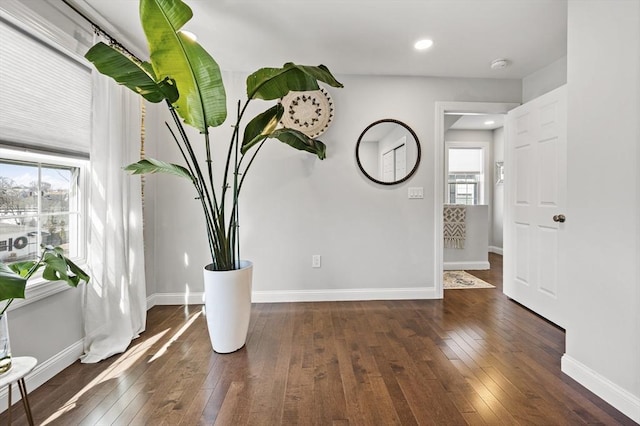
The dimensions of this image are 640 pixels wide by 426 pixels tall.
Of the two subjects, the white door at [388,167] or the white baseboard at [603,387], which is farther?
the white door at [388,167]

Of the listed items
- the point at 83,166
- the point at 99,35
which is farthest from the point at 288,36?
the point at 83,166

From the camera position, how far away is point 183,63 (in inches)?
67.2

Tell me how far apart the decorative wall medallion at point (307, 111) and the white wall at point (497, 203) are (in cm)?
433

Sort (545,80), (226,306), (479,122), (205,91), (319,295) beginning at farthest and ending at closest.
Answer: (479,122) < (319,295) < (545,80) < (226,306) < (205,91)

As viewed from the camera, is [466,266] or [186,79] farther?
[466,266]

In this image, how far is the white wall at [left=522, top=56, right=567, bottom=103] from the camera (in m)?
2.68

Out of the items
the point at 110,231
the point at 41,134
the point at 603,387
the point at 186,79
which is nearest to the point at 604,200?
the point at 603,387

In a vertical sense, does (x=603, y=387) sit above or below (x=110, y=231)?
below

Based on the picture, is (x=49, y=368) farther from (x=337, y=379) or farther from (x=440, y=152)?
(x=440, y=152)

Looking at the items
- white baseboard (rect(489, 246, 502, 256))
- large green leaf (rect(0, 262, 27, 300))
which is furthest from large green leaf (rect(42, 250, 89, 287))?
white baseboard (rect(489, 246, 502, 256))

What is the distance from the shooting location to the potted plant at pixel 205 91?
5.25ft

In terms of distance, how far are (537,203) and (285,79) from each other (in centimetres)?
256

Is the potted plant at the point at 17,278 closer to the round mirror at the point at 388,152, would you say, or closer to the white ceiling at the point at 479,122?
the round mirror at the point at 388,152

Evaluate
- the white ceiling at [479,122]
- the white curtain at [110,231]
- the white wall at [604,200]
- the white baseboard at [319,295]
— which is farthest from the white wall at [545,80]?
the white curtain at [110,231]
